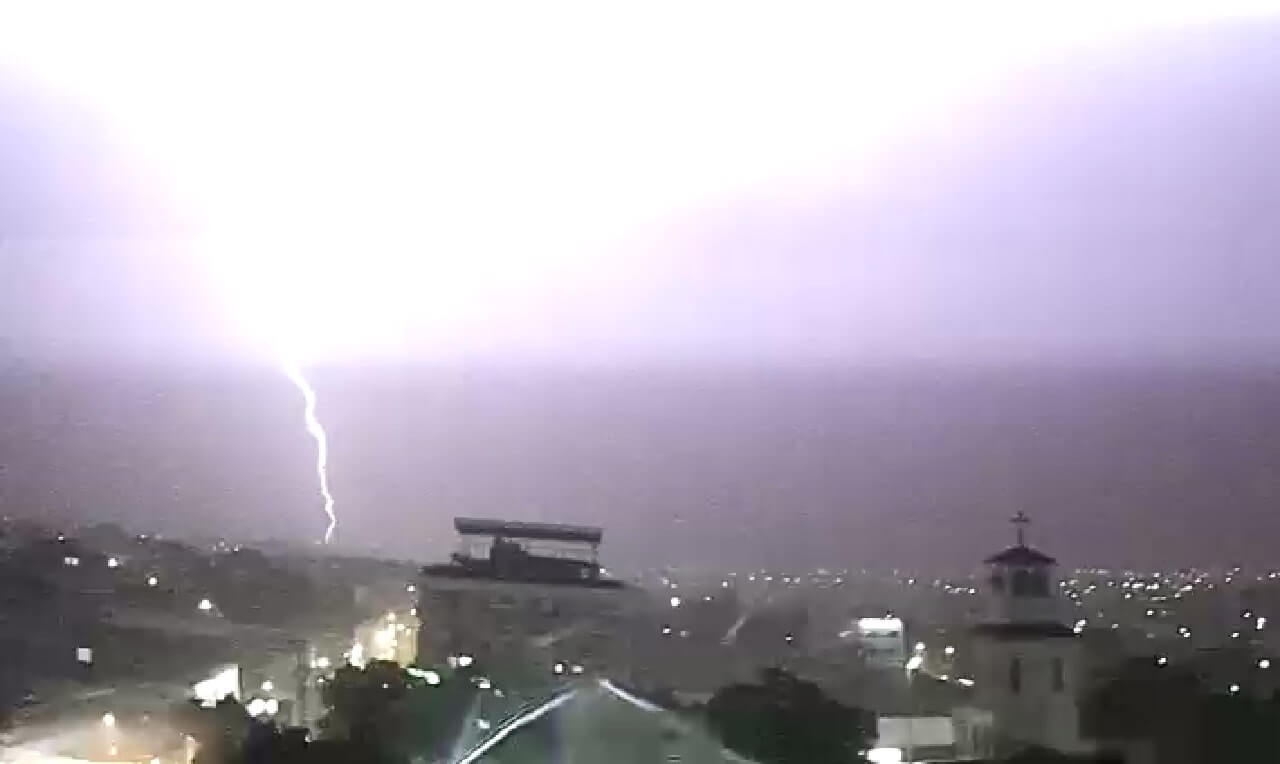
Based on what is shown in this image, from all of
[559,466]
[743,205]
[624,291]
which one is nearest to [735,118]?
[743,205]

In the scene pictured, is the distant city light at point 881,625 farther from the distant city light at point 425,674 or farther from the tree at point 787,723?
the distant city light at point 425,674

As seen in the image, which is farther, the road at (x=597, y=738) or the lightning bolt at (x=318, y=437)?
the lightning bolt at (x=318, y=437)

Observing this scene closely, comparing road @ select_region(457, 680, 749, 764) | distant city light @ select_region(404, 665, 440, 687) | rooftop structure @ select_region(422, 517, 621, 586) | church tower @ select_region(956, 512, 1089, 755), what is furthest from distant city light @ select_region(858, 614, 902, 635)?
distant city light @ select_region(404, 665, 440, 687)

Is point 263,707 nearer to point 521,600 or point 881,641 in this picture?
point 521,600

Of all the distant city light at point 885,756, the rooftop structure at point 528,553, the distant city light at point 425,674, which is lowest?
the distant city light at point 885,756

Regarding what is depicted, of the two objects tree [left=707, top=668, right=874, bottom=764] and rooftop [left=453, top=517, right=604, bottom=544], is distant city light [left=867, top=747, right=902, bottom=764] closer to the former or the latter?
tree [left=707, top=668, right=874, bottom=764]

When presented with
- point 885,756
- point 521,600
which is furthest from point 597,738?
point 885,756

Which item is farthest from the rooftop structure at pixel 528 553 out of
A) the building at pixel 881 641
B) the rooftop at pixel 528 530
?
the building at pixel 881 641
